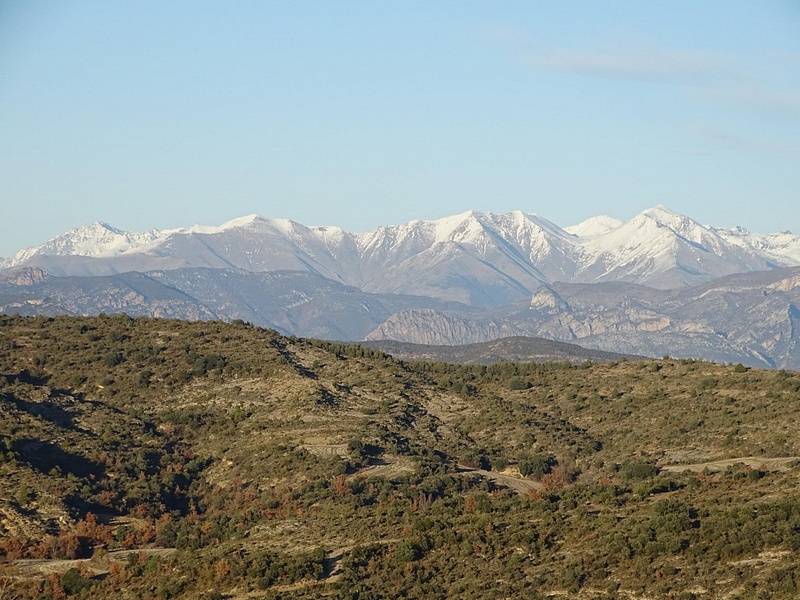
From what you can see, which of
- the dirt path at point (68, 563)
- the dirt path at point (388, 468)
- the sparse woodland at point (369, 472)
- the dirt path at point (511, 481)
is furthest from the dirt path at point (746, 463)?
the dirt path at point (68, 563)

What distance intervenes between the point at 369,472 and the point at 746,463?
28.3 meters

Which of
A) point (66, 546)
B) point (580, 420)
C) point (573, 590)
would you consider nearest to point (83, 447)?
point (66, 546)

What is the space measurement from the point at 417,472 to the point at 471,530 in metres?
30.0

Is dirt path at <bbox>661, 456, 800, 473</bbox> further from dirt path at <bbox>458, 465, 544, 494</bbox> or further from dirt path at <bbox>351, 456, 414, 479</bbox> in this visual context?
dirt path at <bbox>351, 456, 414, 479</bbox>

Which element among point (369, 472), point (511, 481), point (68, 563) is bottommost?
point (511, 481)

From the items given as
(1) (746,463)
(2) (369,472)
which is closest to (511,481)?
(2) (369,472)

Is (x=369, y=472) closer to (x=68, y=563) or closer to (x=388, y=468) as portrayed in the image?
(x=388, y=468)

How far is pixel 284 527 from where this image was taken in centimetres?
7994

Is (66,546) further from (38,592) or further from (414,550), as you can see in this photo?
(414,550)

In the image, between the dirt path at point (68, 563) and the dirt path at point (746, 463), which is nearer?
the dirt path at point (68, 563)

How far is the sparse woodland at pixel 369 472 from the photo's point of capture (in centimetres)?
6481

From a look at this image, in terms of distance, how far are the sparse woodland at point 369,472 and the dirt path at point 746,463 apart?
1.65 ft

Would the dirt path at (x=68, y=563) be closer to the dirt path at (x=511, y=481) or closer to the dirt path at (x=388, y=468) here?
the dirt path at (x=388, y=468)

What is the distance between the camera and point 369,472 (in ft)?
331
